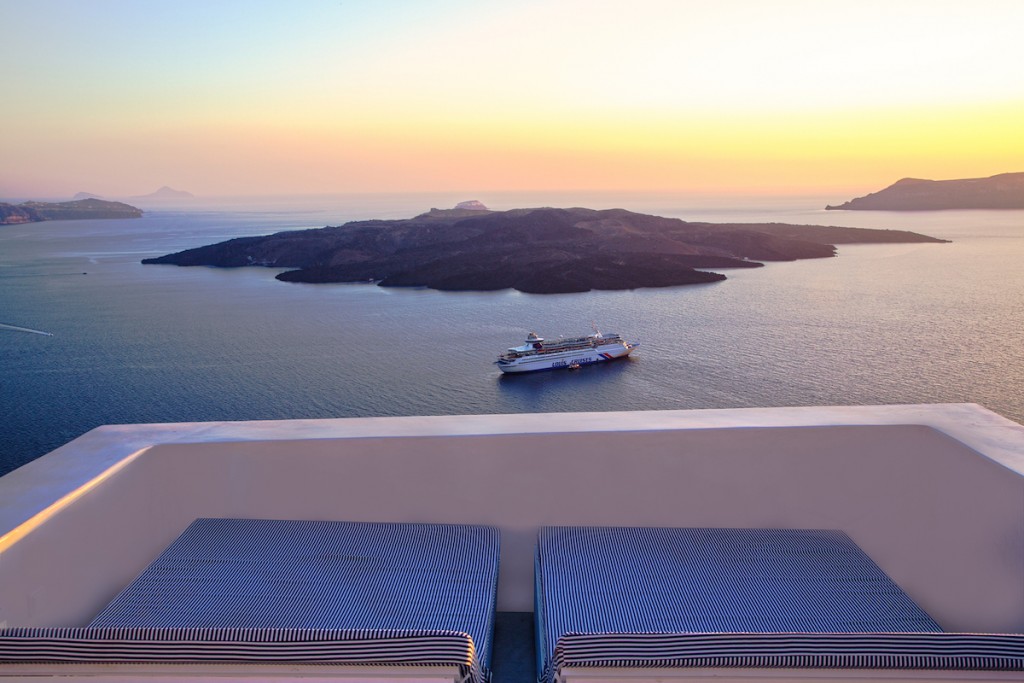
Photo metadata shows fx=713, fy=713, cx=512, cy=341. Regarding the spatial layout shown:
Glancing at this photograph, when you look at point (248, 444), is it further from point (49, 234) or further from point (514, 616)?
Answer: point (49, 234)

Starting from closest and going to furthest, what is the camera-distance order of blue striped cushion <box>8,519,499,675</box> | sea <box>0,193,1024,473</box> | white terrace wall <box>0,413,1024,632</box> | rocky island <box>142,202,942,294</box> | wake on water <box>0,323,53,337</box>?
blue striped cushion <box>8,519,499,675</box> < white terrace wall <box>0,413,1024,632</box> < sea <box>0,193,1024,473</box> < wake on water <box>0,323,53,337</box> < rocky island <box>142,202,942,294</box>

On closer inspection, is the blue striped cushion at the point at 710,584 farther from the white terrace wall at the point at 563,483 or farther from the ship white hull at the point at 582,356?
the ship white hull at the point at 582,356

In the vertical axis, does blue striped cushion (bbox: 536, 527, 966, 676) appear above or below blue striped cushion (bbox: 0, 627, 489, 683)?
below

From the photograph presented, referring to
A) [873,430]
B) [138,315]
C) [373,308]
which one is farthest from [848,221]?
[873,430]

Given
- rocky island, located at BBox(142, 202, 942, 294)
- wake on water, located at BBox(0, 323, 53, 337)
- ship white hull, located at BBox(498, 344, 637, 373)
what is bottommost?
ship white hull, located at BBox(498, 344, 637, 373)

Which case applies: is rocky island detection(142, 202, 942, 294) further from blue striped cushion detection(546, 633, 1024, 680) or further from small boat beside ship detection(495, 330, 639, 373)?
blue striped cushion detection(546, 633, 1024, 680)

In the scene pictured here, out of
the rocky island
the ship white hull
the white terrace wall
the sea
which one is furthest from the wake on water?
the white terrace wall

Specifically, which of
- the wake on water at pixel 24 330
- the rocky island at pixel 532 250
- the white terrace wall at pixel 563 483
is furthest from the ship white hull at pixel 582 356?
the white terrace wall at pixel 563 483
